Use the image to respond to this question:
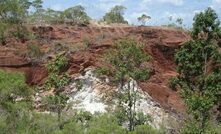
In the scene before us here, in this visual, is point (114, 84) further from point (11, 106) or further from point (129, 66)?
point (11, 106)

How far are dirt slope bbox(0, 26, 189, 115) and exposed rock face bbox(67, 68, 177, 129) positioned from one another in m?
1.14

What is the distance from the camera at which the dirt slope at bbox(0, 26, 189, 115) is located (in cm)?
5209

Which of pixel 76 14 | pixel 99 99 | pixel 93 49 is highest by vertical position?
pixel 76 14

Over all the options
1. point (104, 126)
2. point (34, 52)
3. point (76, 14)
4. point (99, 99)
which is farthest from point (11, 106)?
point (76, 14)

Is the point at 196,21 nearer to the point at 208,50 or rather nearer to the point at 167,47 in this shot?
the point at 208,50

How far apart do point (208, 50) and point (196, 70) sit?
171 centimetres

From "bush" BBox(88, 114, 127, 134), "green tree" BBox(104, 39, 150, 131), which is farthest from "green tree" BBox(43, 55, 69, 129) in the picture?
"green tree" BBox(104, 39, 150, 131)

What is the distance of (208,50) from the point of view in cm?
4384

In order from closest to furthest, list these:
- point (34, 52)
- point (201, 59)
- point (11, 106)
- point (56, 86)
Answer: point (11, 106), point (56, 86), point (201, 59), point (34, 52)

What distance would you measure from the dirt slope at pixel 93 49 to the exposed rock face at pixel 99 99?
1.14m

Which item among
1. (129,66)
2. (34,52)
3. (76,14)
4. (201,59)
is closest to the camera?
(129,66)

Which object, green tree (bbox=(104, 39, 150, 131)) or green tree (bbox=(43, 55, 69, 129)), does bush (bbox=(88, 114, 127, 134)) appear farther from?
green tree (bbox=(43, 55, 69, 129))

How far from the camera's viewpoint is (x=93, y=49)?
5375cm

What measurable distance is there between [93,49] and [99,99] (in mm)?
6584
